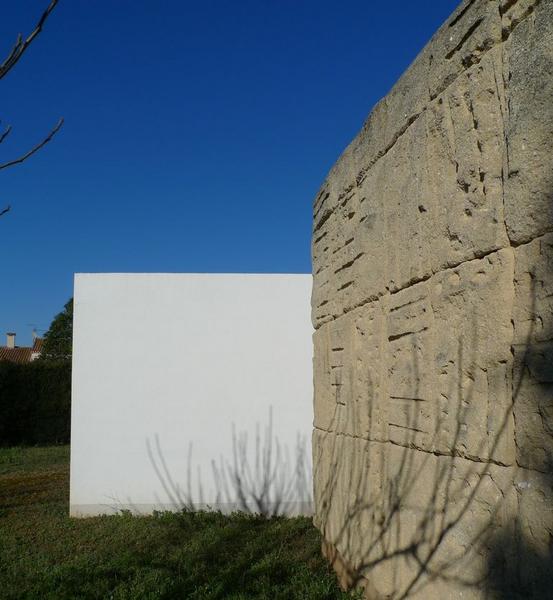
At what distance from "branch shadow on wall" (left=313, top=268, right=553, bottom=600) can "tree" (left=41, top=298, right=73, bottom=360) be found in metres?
30.2

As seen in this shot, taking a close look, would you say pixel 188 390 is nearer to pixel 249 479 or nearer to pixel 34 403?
pixel 249 479

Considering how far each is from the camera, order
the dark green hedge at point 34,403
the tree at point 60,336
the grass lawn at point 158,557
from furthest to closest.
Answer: the tree at point 60,336 → the dark green hedge at point 34,403 → the grass lawn at point 158,557

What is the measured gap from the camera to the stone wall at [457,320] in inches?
84.7

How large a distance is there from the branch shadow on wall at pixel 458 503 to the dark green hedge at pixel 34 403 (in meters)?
12.2

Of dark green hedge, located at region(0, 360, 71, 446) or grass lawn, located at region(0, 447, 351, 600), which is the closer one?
grass lawn, located at region(0, 447, 351, 600)

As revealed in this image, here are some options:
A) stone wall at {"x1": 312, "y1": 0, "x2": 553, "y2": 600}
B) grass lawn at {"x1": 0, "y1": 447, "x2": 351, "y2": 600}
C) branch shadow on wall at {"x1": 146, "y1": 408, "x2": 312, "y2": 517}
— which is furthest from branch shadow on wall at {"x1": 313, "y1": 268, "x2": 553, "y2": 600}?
branch shadow on wall at {"x1": 146, "y1": 408, "x2": 312, "y2": 517}

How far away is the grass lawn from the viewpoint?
185 inches

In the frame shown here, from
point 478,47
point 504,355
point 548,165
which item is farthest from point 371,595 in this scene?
point 478,47

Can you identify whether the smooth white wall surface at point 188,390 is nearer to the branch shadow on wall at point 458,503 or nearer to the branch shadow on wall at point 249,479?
the branch shadow on wall at point 249,479

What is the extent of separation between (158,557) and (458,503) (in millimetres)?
3760

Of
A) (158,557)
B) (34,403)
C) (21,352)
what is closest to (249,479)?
(158,557)

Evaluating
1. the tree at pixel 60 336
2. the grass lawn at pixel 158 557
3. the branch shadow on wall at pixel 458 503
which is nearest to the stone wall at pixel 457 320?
the branch shadow on wall at pixel 458 503

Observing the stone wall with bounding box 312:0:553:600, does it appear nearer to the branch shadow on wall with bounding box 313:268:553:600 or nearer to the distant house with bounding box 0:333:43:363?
the branch shadow on wall with bounding box 313:268:553:600

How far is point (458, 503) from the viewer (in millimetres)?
2594
